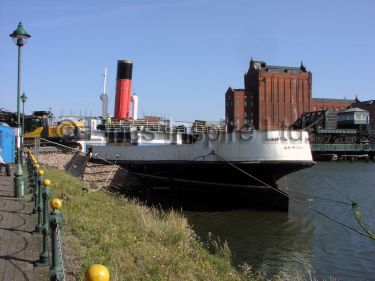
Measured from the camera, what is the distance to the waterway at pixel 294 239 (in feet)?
34.3

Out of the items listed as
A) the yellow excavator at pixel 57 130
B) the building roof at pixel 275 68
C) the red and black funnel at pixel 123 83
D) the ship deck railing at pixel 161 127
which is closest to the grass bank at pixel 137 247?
the ship deck railing at pixel 161 127

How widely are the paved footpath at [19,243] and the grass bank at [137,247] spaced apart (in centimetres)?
63

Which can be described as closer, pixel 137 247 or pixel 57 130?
pixel 137 247

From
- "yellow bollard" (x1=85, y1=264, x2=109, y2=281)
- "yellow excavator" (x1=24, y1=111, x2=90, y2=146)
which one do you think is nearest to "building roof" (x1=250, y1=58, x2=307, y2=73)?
"yellow excavator" (x1=24, y1=111, x2=90, y2=146)

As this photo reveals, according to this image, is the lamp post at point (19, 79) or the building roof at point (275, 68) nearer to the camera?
the lamp post at point (19, 79)

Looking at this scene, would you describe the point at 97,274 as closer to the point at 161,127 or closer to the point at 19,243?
the point at 19,243

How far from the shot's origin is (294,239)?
13719 mm

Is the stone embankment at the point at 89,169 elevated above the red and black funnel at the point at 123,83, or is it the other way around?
the red and black funnel at the point at 123,83

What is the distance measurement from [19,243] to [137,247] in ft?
6.51

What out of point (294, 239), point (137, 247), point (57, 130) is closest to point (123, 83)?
point (57, 130)

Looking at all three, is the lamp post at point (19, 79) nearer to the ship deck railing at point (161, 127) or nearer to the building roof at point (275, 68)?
the ship deck railing at point (161, 127)

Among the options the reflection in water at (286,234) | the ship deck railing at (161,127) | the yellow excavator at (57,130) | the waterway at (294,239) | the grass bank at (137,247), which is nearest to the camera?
the grass bank at (137,247)

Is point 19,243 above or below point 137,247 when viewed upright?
above

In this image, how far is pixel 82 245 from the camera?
23.8 feet
